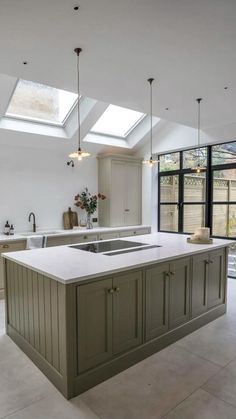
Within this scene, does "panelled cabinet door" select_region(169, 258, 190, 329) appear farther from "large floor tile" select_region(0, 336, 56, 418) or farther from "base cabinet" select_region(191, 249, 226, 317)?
"large floor tile" select_region(0, 336, 56, 418)

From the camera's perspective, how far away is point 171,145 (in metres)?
5.36

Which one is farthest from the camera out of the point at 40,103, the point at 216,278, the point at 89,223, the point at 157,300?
the point at 89,223

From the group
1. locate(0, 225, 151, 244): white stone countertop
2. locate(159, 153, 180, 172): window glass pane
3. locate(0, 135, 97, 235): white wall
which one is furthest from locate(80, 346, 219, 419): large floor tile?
locate(159, 153, 180, 172): window glass pane

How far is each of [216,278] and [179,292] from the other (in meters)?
0.76

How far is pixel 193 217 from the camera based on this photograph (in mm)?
5328

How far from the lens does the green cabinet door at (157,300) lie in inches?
92.8

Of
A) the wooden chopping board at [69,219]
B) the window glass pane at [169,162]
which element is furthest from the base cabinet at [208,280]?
the wooden chopping board at [69,219]

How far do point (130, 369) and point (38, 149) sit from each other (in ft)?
12.7

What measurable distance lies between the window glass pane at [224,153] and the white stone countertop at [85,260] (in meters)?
2.27

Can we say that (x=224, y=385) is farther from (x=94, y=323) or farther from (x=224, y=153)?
(x=224, y=153)

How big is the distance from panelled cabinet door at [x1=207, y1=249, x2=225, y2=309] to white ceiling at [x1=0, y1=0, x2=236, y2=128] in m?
2.01

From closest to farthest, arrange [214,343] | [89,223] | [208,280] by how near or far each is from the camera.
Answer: [214,343], [208,280], [89,223]

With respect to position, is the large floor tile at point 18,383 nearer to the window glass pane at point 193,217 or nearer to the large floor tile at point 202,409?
the large floor tile at point 202,409

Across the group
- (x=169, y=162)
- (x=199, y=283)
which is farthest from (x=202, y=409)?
(x=169, y=162)
